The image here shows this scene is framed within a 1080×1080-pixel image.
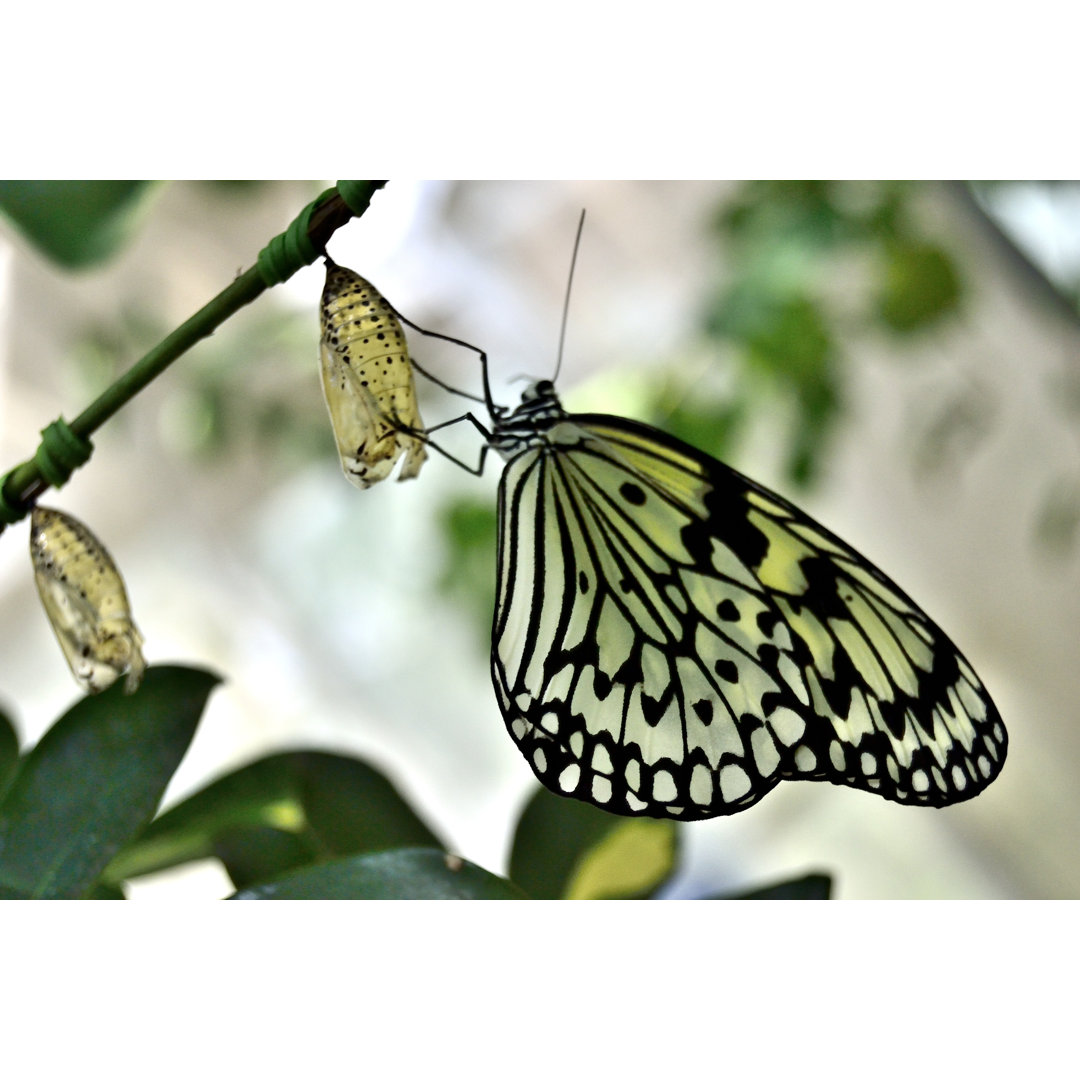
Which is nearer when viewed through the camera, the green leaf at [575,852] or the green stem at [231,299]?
the green stem at [231,299]

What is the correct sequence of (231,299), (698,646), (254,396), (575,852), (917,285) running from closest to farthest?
(231,299) → (698,646) → (575,852) → (917,285) → (254,396)

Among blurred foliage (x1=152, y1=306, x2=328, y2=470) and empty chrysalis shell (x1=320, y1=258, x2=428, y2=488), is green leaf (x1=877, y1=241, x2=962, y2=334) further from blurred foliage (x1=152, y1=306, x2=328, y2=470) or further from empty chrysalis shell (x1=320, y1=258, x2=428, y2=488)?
empty chrysalis shell (x1=320, y1=258, x2=428, y2=488)

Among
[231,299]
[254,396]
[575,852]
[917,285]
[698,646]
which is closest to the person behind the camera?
[231,299]

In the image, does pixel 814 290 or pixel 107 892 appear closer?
pixel 107 892

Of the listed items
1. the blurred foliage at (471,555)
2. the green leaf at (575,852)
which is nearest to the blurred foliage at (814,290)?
the blurred foliage at (471,555)

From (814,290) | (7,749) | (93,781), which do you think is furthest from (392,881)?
(814,290)

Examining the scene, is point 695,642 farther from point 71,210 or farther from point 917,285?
point 917,285

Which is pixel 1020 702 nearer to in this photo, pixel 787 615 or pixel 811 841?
pixel 811 841

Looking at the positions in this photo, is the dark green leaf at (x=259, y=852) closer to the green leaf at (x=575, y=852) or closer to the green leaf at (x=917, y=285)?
the green leaf at (x=575, y=852)
